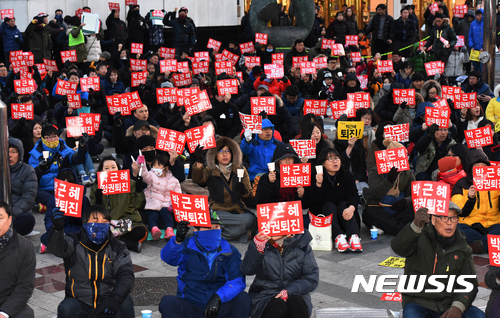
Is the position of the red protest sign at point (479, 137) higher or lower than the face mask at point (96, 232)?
higher

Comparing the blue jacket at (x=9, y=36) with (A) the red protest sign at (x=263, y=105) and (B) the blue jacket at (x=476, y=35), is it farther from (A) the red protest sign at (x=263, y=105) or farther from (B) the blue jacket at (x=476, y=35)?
(B) the blue jacket at (x=476, y=35)

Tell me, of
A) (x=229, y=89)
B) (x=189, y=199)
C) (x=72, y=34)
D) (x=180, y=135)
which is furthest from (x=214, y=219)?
(x=72, y=34)

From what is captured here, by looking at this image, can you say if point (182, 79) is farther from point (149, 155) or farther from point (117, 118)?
point (149, 155)

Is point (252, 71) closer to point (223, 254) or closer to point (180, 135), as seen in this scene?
point (180, 135)

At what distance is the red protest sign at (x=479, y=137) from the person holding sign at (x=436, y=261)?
430 centimetres

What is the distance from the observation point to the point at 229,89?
1259 centimetres

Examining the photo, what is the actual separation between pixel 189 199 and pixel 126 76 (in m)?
10.8

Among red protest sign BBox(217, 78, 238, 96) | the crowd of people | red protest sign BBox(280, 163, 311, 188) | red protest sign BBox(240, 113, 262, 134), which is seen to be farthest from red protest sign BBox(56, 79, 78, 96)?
red protest sign BBox(280, 163, 311, 188)

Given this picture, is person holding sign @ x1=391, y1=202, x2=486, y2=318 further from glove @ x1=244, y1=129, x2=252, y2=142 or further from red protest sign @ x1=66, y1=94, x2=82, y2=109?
red protest sign @ x1=66, y1=94, x2=82, y2=109

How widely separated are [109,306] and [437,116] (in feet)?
21.2

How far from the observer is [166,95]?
12.9m

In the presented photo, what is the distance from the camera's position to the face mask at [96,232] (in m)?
5.68

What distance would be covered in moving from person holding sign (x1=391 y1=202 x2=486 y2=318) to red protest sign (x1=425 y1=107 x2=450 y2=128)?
4981mm

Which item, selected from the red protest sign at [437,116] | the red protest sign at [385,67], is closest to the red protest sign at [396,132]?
the red protest sign at [437,116]
